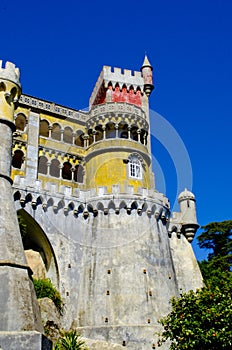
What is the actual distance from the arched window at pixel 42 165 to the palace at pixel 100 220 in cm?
11

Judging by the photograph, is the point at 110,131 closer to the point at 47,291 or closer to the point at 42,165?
the point at 42,165

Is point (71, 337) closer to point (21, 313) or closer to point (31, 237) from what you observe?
point (21, 313)

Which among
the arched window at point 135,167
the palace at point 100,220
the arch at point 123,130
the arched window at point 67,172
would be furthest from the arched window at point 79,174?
the arched window at point 135,167

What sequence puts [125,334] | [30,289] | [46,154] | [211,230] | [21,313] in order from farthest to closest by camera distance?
[211,230], [46,154], [125,334], [30,289], [21,313]

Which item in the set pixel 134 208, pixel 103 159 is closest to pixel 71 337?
pixel 134 208

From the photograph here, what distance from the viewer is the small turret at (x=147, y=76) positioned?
49.2m

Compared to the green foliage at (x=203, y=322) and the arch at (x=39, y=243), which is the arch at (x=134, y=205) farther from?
the green foliage at (x=203, y=322)

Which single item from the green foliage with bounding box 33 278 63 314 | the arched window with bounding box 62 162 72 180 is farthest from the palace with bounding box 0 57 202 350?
the green foliage with bounding box 33 278 63 314

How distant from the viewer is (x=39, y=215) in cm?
3325

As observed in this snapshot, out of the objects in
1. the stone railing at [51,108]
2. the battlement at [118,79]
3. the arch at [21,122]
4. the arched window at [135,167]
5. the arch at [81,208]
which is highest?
the battlement at [118,79]

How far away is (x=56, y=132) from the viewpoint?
4562 cm

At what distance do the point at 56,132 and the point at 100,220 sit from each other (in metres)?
14.3

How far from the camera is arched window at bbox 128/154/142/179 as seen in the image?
127ft

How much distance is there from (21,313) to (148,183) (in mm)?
24529
